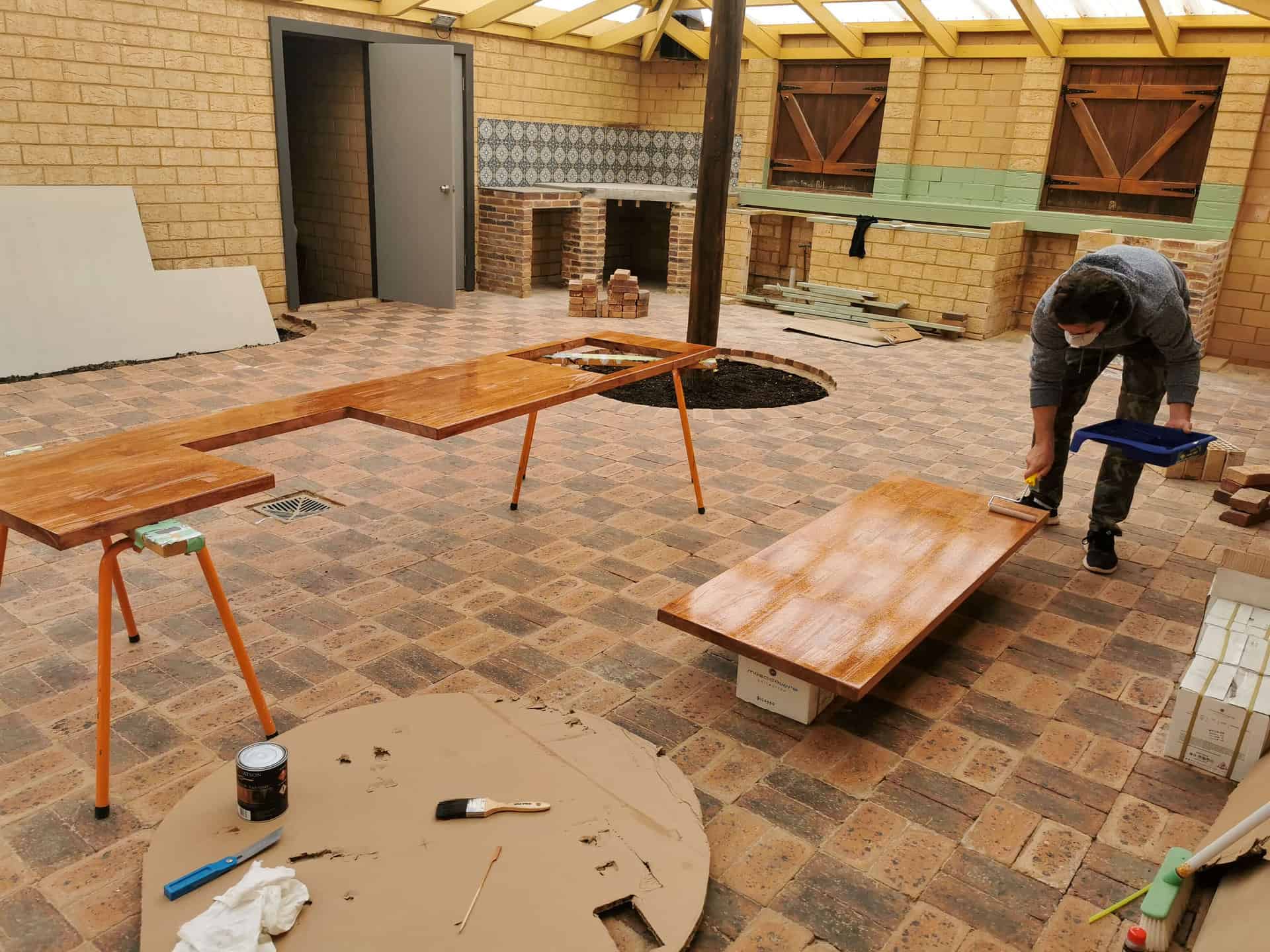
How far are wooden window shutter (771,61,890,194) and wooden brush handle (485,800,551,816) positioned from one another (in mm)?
9879

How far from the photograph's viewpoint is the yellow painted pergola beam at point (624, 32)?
10945mm

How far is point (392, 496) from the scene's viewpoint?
15.4ft

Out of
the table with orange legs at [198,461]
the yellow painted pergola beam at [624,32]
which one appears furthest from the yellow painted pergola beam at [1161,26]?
the table with orange legs at [198,461]

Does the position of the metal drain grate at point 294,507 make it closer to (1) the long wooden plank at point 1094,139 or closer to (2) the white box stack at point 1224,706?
(2) the white box stack at point 1224,706

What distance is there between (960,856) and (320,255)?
9.92 m

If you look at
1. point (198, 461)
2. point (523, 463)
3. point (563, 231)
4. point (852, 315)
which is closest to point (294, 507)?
point (523, 463)

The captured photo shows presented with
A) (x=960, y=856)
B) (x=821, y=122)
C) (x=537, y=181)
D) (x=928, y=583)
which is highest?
(x=821, y=122)

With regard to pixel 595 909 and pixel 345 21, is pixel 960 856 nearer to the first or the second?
pixel 595 909

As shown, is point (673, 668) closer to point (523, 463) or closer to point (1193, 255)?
point (523, 463)

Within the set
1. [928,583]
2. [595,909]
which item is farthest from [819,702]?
[595,909]

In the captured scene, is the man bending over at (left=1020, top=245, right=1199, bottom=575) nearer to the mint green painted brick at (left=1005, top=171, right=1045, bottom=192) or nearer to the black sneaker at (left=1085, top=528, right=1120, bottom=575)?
the black sneaker at (left=1085, top=528, right=1120, bottom=575)

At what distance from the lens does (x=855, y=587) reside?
10.7 feet

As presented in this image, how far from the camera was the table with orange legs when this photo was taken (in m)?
2.34

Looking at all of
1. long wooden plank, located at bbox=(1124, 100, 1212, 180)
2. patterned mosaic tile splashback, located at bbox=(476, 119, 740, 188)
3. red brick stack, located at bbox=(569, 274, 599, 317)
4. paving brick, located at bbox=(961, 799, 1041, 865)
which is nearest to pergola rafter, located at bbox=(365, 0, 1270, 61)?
long wooden plank, located at bbox=(1124, 100, 1212, 180)
